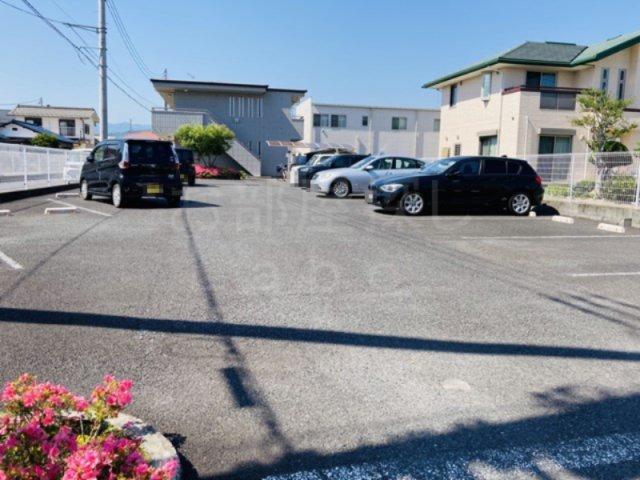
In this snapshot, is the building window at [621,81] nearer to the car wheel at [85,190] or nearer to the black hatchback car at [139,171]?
the black hatchback car at [139,171]

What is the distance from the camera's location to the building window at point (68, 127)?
6675 centimetres

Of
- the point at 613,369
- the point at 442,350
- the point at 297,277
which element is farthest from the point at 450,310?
the point at 297,277

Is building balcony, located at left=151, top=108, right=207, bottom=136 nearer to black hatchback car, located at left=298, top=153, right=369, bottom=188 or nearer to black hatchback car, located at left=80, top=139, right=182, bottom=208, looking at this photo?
black hatchback car, located at left=298, top=153, right=369, bottom=188

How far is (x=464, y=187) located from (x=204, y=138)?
2658 cm

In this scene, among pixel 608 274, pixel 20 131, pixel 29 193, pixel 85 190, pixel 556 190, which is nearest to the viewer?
pixel 608 274

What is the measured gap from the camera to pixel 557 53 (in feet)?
82.2

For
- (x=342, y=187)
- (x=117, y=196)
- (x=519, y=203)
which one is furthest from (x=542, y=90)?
(x=117, y=196)

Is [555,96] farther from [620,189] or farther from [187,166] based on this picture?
[187,166]

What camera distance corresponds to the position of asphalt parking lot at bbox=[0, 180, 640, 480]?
2.59 meters

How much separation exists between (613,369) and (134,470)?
3.23 m

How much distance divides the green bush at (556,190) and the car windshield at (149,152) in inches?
→ 418

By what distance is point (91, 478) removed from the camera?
6.23 ft

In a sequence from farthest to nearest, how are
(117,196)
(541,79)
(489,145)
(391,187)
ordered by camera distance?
1. (489,145)
2. (541,79)
3. (117,196)
4. (391,187)

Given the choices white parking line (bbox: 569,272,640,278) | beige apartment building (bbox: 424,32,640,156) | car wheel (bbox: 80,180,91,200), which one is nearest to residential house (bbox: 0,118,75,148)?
car wheel (bbox: 80,180,91,200)
